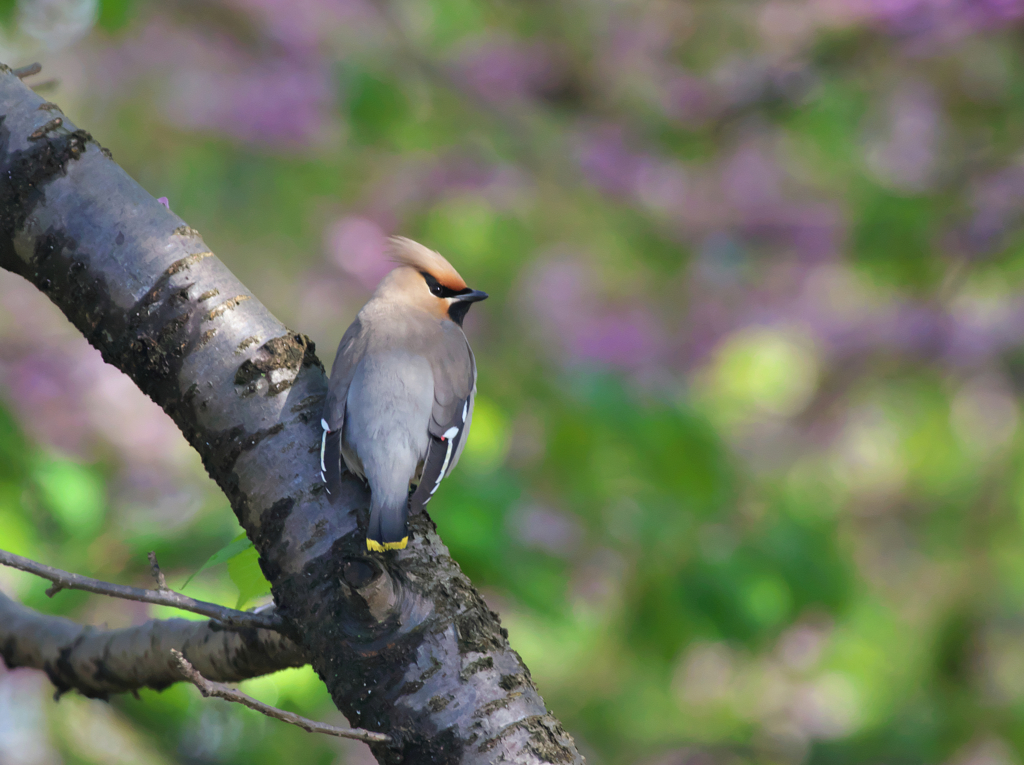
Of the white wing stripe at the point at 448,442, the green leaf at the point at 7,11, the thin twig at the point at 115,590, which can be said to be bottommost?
the thin twig at the point at 115,590

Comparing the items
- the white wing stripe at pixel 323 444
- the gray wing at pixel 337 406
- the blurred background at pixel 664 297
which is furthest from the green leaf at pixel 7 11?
the white wing stripe at pixel 323 444

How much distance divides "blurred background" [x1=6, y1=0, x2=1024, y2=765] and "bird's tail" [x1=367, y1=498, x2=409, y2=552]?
1.84m

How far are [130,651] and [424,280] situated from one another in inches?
45.7

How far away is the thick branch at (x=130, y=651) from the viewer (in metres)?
1.69

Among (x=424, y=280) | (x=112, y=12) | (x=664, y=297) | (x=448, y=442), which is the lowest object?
(x=448, y=442)

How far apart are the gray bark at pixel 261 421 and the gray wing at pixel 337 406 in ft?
0.08

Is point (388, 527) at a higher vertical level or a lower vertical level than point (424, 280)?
lower

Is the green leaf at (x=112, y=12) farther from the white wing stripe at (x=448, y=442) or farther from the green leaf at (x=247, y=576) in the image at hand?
the green leaf at (x=247, y=576)

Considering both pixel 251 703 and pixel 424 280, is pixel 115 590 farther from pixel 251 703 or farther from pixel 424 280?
pixel 424 280

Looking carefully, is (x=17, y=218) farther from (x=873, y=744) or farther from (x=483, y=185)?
(x=483, y=185)

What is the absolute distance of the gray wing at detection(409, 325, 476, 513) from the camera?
6.44 ft

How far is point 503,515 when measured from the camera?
2.90 metres

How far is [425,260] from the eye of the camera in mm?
2449

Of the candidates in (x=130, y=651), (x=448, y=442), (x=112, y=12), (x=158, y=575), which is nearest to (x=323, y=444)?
(x=158, y=575)
